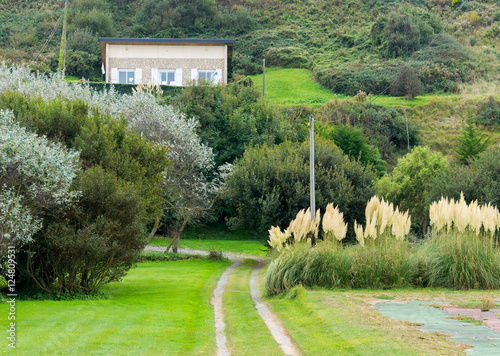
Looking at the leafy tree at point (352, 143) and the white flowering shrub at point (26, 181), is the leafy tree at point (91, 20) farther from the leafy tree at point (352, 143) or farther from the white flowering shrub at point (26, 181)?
the white flowering shrub at point (26, 181)

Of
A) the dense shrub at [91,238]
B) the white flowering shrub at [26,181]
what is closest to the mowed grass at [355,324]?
the dense shrub at [91,238]

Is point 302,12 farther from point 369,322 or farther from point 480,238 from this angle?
point 369,322

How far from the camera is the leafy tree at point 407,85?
57.3 meters

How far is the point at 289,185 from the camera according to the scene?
26.9 m

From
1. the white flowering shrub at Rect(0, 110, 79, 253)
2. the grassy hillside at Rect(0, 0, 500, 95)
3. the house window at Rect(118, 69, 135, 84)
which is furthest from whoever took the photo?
the grassy hillside at Rect(0, 0, 500, 95)

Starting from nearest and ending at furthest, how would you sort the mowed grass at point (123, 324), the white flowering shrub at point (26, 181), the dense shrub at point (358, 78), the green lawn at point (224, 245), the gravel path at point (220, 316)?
the mowed grass at point (123, 324)
the gravel path at point (220, 316)
the white flowering shrub at point (26, 181)
the green lawn at point (224, 245)
the dense shrub at point (358, 78)

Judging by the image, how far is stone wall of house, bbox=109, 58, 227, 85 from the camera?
50281 mm

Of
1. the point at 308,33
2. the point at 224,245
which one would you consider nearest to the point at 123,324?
the point at 224,245

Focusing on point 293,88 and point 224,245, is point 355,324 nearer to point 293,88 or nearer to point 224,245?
point 224,245

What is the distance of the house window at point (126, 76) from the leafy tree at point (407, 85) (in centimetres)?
2732

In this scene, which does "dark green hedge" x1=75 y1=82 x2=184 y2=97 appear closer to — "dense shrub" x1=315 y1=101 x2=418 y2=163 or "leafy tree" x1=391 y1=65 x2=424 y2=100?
"dense shrub" x1=315 y1=101 x2=418 y2=163

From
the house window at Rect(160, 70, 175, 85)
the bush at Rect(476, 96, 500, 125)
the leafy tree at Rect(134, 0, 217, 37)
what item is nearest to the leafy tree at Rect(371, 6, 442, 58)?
the bush at Rect(476, 96, 500, 125)

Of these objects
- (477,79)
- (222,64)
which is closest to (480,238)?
(222,64)

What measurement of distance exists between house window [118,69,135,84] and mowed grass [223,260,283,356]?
113 ft
